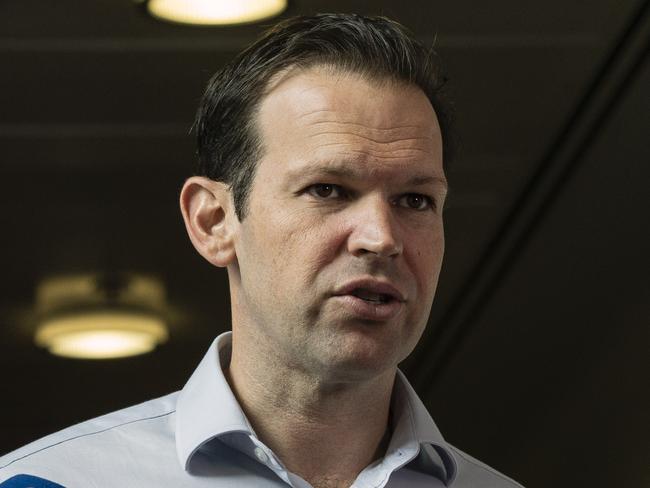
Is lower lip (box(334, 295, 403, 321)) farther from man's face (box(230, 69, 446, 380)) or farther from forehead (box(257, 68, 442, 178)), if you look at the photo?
forehead (box(257, 68, 442, 178))

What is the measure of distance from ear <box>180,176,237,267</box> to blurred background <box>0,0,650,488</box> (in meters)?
1.13

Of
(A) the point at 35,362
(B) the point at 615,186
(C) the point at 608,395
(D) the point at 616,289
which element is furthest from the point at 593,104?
(A) the point at 35,362

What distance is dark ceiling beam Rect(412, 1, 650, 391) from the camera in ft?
9.75

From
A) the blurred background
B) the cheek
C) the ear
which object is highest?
the cheek

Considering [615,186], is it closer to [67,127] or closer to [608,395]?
[608,395]

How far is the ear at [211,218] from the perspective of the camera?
169 centimetres

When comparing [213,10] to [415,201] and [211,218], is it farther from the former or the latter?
[415,201]

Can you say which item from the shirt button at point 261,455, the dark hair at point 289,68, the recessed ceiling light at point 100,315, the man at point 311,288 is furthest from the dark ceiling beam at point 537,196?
the shirt button at point 261,455

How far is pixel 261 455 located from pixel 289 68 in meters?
0.49

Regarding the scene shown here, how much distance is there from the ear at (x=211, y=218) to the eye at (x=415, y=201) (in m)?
0.22

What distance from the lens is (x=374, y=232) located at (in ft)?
4.98

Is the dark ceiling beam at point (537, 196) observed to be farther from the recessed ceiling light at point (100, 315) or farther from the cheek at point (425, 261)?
the cheek at point (425, 261)

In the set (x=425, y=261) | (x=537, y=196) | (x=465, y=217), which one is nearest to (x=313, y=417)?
(x=425, y=261)

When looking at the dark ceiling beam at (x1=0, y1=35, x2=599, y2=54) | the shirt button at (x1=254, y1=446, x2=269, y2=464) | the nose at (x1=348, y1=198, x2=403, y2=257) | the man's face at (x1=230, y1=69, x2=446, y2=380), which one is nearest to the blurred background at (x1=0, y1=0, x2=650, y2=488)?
the dark ceiling beam at (x1=0, y1=35, x2=599, y2=54)
